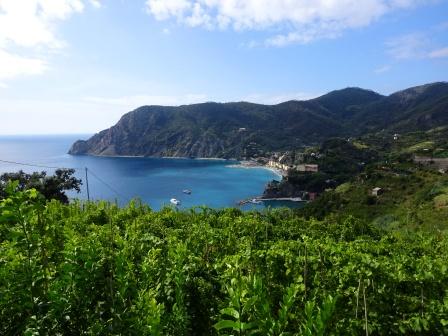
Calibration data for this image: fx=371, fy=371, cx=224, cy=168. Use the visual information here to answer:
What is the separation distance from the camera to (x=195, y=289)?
5539 mm

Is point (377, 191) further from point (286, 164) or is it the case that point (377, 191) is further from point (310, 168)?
point (286, 164)

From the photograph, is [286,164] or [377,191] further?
[286,164]

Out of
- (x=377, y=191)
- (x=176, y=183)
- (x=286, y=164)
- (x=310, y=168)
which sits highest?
(x=310, y=168)

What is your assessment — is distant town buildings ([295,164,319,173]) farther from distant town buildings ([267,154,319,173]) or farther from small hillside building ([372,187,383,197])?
small hillside building ([372,187,383,197])

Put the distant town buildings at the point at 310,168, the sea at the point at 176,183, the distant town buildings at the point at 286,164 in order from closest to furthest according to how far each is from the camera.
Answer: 1. the sea at the point at 176,183
2. the distant town buildings at the point at 310,168
3. the distant town buildings at the point at 286,164

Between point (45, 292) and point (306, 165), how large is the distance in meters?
142

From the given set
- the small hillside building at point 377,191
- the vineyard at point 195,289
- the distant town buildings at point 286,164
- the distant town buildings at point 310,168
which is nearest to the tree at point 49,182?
the vineyard at point 195,289

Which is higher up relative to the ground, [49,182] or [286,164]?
[49,182]

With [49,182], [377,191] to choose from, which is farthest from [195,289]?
[377,191]

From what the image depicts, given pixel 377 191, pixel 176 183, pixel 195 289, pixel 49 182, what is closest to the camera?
pixel 195 289

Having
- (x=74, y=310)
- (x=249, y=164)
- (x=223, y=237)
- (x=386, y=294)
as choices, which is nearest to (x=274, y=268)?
(x=386, y=294)

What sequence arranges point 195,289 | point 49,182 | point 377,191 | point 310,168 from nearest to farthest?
point 195,289 → point 49,182 → point 377,191 → point 310,168

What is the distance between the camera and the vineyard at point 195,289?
3705 millimetres

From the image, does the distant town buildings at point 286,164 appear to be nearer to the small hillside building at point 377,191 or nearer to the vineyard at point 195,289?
the small hillside building at point 377,191
